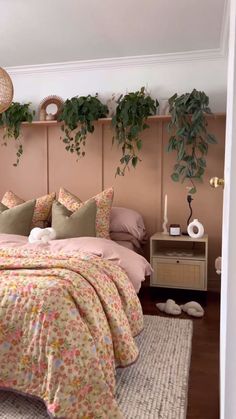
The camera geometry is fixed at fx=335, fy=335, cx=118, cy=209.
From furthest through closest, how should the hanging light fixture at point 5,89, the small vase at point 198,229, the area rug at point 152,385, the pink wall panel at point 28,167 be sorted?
the pink wall panel at point 28,167
the small vase at point 198,229
the hanging light fixture at point 5,89
the area rug at point 152,385

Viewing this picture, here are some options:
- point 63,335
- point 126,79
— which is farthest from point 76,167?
point 63,335

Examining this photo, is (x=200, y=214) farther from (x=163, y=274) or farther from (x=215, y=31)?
(x=215, y=31)

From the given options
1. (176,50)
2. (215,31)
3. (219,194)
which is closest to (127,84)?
(176,50)

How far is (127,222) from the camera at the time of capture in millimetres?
3232

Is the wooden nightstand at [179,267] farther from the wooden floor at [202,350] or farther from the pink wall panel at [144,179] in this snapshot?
the pink wall panel at [144,179]

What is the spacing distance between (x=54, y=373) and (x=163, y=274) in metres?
1.82

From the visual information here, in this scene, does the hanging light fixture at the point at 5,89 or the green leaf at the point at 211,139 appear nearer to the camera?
the hanging light fixture at the point at 5,89

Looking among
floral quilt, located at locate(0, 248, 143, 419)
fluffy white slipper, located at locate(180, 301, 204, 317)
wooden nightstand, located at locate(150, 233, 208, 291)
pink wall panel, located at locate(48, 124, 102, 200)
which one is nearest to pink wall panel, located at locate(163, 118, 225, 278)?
wooden nightstand, located at locate(150, 233, 208, 291)

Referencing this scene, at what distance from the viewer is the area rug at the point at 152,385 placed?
162cm

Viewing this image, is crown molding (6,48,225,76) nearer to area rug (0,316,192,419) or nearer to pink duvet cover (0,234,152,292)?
pink duvet cover (0,234,152,292)

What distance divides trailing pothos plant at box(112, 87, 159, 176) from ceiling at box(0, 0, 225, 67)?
19.6 inches

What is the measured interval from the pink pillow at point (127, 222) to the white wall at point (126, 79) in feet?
4.22

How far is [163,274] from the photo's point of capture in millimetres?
3160

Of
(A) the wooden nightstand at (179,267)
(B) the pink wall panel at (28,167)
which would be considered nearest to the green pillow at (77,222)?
(A) the wooden nightstand at (179,267)
